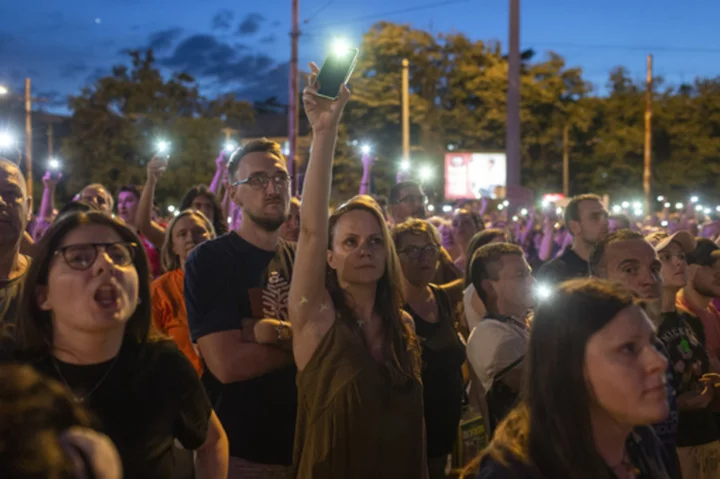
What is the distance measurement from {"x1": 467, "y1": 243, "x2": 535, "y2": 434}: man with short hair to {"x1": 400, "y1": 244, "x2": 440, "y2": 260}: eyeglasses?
282 mm

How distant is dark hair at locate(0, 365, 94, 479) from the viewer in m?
1.15

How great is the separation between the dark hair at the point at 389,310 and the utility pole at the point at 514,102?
9799 mm

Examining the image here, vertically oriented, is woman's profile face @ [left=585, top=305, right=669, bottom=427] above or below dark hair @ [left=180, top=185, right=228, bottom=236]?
below

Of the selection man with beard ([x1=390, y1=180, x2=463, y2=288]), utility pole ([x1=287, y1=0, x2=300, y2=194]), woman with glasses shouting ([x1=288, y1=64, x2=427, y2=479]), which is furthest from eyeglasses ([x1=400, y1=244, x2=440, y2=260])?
utility pole ([x1=287, y1=0, x2=300, y2=194])

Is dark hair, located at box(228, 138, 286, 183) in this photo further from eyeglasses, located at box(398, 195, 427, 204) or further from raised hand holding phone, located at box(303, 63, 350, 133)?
eyeglasses, located at box(398, 195, 427, 204)

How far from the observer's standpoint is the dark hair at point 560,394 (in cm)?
208

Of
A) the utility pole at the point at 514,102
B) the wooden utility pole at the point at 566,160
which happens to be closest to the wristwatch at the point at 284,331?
the utility pole at the point at 514,102

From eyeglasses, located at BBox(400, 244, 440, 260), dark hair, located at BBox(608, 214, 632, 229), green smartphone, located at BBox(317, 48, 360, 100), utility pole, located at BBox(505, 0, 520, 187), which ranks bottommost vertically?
eyeglasses, located at BBox(400, 244, 440, 260)

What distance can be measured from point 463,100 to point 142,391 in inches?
1488

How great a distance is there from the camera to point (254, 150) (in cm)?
368

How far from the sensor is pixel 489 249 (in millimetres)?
4230

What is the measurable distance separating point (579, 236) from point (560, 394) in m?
4.59

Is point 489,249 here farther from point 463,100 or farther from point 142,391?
point 463,100

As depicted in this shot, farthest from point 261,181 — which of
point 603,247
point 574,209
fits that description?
point 574,209
